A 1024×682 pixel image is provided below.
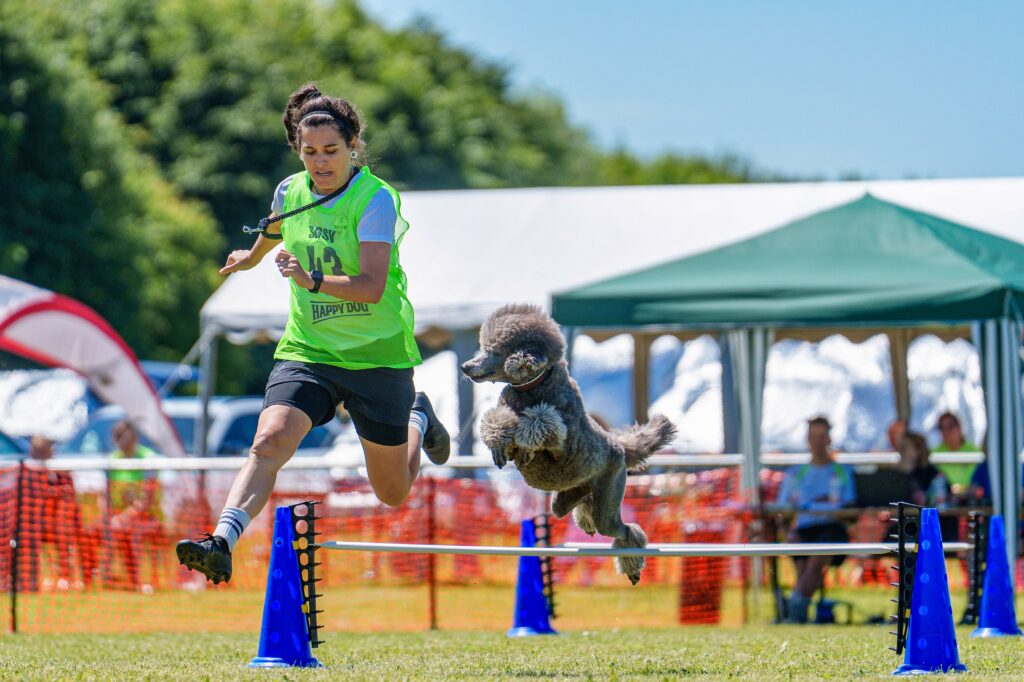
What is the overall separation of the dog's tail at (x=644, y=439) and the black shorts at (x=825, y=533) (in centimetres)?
522

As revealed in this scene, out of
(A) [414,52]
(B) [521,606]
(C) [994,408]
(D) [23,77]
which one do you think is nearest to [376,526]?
(B) [521,606]

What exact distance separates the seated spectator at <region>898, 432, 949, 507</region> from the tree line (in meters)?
11.2

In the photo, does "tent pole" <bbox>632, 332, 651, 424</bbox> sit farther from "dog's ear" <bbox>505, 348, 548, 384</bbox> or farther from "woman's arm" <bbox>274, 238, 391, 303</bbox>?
"woman's arm" <bbox>274, 238, 391, 303</bbox>

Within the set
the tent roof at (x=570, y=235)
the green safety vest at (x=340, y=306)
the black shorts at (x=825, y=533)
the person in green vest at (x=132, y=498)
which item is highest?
the tent roof at (x=570, y=235)

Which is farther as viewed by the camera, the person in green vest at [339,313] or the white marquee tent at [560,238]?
the white marquee tent at [560,238]

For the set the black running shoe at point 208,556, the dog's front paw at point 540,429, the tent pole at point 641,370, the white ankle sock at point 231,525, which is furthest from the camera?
the tent pole at point 641,370

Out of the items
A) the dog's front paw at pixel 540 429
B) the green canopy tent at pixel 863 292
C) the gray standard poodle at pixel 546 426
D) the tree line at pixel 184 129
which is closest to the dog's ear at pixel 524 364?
the gray standard poodle at pixel 546 426

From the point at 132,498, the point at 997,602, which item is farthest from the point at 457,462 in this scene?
the point at 997,602

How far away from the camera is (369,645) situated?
7.83 metres

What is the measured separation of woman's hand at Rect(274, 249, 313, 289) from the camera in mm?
5359

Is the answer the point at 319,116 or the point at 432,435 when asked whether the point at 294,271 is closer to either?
the point at 319,116

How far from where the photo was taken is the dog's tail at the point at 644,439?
625 centimetres

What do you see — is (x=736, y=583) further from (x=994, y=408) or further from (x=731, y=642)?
(x=731, y=642)

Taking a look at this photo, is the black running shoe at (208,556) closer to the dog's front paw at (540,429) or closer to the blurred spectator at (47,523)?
the dog's front paw at (540,429)
